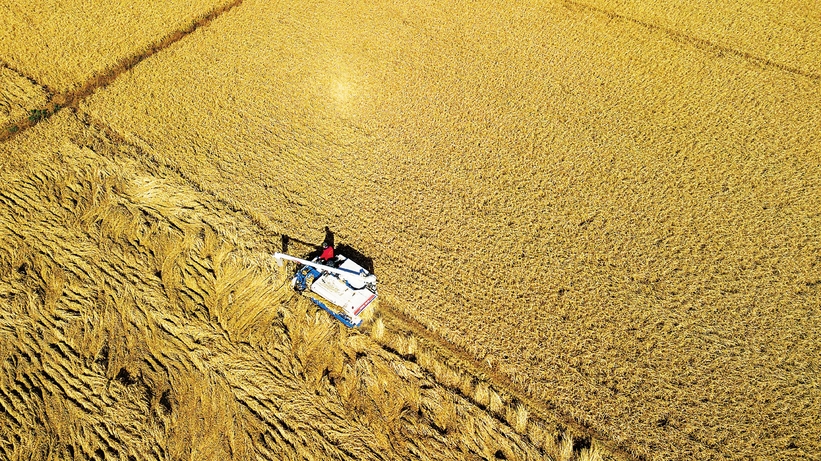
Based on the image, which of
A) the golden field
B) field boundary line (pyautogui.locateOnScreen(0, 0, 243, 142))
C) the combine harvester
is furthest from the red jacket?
the golden field

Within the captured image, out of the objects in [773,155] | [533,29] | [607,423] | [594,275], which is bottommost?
[607,423]

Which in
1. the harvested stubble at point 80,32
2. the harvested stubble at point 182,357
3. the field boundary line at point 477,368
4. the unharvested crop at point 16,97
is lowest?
the harvested stubble at point 182,357

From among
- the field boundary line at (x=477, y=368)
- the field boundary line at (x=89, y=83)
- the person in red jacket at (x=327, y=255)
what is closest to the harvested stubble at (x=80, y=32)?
the field boundary line at (x=89, y=83)

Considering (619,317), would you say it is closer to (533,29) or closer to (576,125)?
(576,125)

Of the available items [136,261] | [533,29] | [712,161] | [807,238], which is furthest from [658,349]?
[533,29]

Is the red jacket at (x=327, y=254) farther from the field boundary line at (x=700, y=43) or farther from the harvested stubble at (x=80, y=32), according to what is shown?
the field boundary line at (x=700, y=43)

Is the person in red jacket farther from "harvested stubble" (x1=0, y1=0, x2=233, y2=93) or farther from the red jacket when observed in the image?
"harvested stubble" (x1=0, y1=0, x2=233, y2=93)

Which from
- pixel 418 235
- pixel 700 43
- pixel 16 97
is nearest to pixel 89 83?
pixel 16 97
